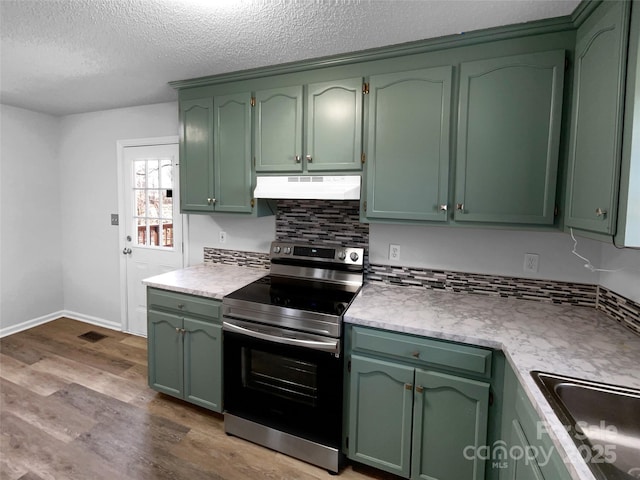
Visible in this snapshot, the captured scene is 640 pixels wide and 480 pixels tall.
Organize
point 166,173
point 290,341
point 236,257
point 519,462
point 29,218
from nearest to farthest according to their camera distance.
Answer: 1. point 519,462
2. point 290,341
3. point 236,257
4. point 166,173
5. point 29,218

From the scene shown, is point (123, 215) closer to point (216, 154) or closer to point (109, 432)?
point (216, 154)

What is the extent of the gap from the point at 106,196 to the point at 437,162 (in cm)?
339

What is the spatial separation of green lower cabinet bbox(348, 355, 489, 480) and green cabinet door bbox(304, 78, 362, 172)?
1154 millimetres

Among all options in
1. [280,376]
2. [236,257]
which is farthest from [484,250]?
[236,257]

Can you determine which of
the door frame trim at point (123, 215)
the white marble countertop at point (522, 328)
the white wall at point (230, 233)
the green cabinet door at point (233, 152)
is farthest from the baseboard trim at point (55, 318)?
the green cabinet door at point (233, 152)

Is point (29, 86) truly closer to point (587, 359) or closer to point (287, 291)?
point (287, 291)

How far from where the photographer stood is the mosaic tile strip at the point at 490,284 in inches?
76.8

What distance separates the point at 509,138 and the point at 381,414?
155 centimetres

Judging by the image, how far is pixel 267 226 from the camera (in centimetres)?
274

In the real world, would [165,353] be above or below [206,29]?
below

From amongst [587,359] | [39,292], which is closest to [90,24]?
[587,359]

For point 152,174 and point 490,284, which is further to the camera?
point 152,174

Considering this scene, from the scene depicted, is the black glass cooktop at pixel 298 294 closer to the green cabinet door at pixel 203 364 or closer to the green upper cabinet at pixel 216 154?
Result: the green cabinet door at pixel 203 364

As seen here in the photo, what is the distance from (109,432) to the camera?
7.05 feet
